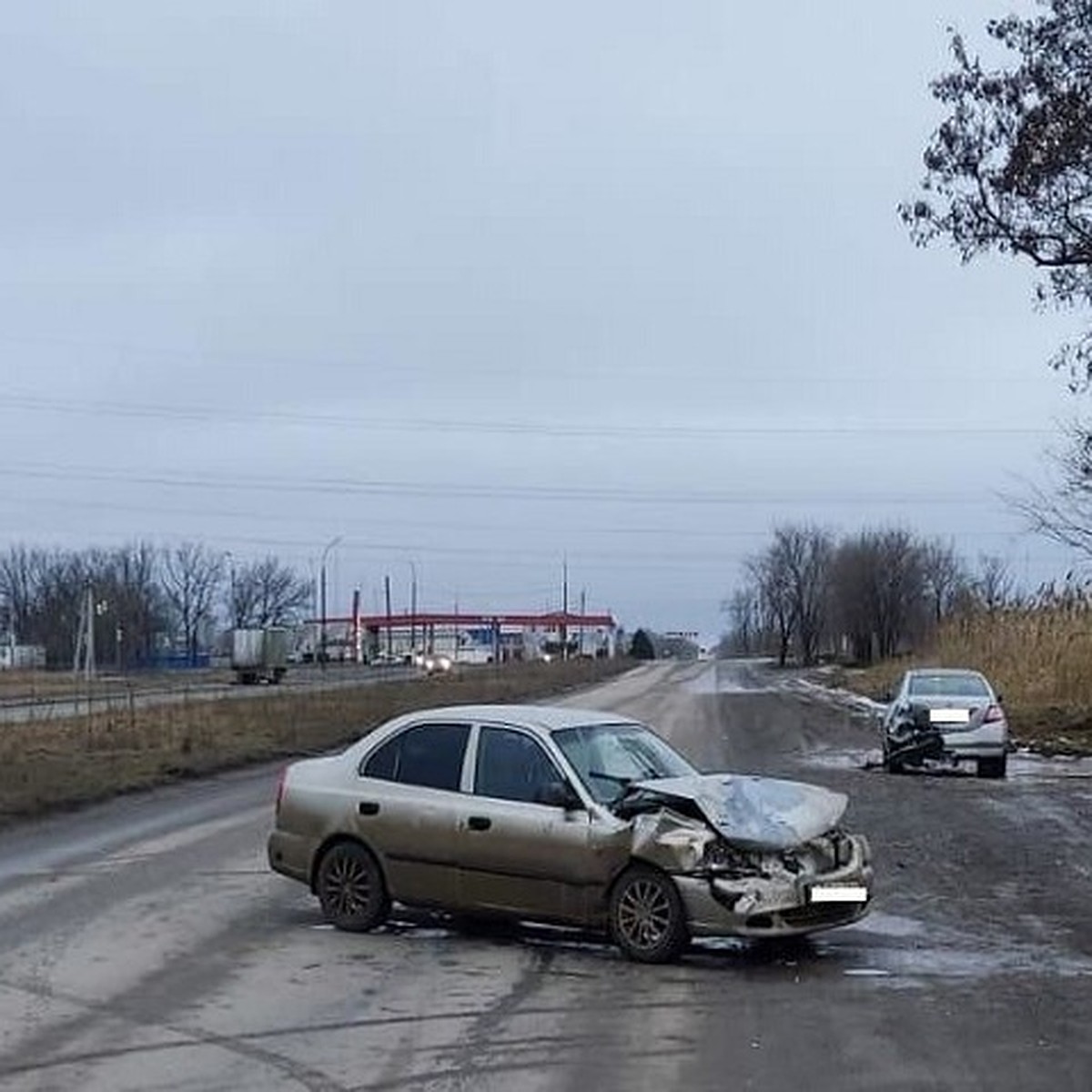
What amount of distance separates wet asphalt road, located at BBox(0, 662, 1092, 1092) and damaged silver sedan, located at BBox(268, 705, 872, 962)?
289 millimetres

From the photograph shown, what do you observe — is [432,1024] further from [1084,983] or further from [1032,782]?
[1032,782]

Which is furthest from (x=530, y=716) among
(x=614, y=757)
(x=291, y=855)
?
(x=291, y=855)

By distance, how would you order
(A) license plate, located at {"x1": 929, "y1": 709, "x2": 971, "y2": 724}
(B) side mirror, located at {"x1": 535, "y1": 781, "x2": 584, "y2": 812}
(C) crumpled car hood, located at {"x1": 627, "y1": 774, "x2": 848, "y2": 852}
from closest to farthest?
1. (C) crumpled car hood, located at {"x1": 627, "y1": 774, "x2": 848, "y2": 852}
2. (B) side mirror, located at {"x1": 535, "y1": 781, "x2": 584, "y2": 812}
3. (A) license plate, located at {"x1": 929, "y1": 709, "x2": 971, "y2": 724}

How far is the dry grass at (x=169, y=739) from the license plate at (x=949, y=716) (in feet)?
34.9

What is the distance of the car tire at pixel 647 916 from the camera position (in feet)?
38.3

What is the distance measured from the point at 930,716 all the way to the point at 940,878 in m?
13.0

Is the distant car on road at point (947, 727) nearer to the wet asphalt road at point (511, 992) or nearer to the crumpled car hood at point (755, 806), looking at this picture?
the wet asphalt road at point (511, 992)

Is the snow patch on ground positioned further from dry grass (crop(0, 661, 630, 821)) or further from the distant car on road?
the distant car on road

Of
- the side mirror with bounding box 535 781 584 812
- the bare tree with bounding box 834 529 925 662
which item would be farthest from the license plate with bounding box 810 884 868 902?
the bare tree with bounding box 834 529 925 662

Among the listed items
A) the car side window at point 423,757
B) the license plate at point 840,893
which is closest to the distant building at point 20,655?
the car side window at point 423,757

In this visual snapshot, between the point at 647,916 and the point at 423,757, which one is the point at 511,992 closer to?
the point at 647,916

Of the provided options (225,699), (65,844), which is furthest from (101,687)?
(65,844)

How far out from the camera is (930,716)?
29047 millimetres

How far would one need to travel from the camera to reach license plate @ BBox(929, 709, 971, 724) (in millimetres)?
28750
